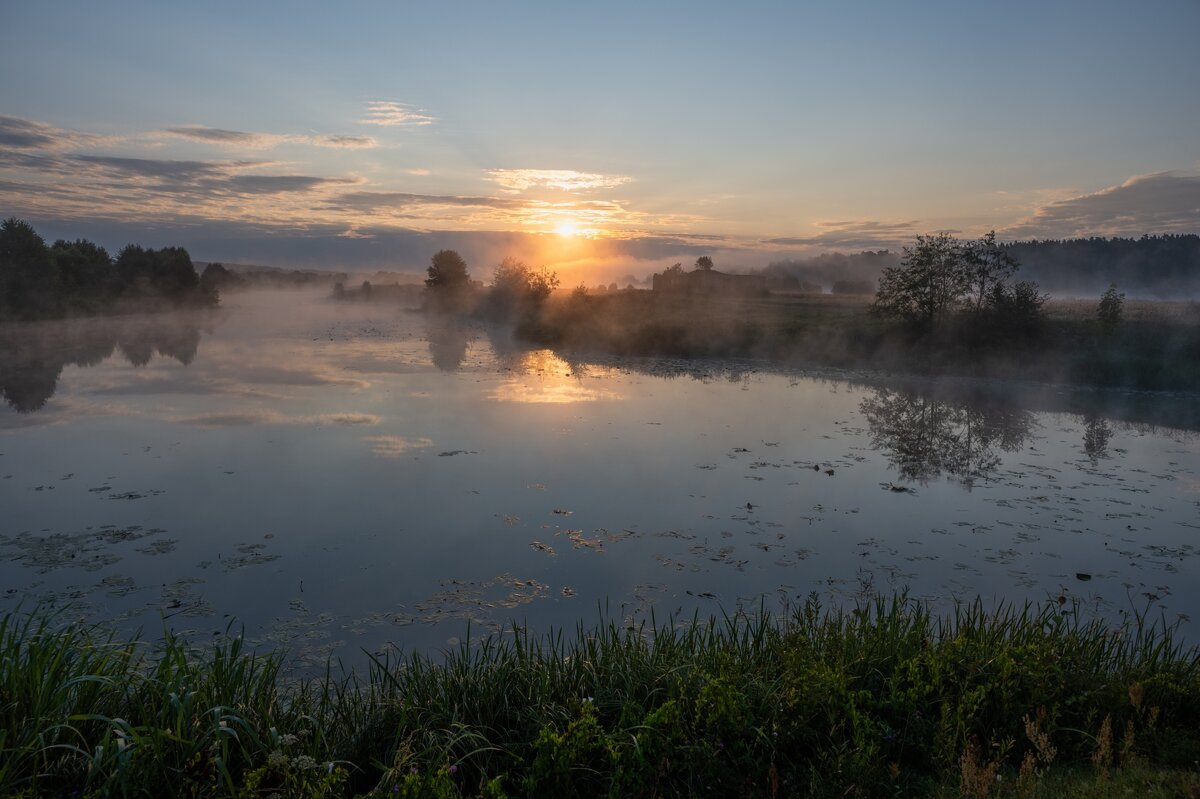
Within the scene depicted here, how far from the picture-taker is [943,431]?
68.5ft

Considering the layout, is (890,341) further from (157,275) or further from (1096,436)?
(157,275)

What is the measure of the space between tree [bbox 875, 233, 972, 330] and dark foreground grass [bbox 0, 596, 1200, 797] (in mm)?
30605

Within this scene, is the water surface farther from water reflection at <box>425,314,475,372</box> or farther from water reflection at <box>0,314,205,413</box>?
water reflection at <box>425,314,475,372</box>

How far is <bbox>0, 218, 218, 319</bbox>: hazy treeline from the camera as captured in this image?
153ft

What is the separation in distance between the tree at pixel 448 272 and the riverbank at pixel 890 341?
89.3 ft

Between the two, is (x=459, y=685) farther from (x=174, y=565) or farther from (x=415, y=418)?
(x=415, y=418)

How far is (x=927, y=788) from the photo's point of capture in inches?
197

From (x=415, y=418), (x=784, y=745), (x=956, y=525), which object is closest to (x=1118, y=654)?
(x=784, y=745)

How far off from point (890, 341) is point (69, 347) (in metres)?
44.0

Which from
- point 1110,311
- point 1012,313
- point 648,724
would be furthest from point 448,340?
point 648,724

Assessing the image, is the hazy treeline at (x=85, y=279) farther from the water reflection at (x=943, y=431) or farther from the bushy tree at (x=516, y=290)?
the water reflection at (x=943, y=431)

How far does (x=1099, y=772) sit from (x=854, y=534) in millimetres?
7052

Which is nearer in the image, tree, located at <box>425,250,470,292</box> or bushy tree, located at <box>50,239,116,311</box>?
bushy tree, located at <box>50,239,116,311</box>

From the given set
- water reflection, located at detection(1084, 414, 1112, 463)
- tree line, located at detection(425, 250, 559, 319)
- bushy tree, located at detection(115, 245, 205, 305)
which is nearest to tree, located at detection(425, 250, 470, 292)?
tree line, located at detection(425, 250, 559, 319)
